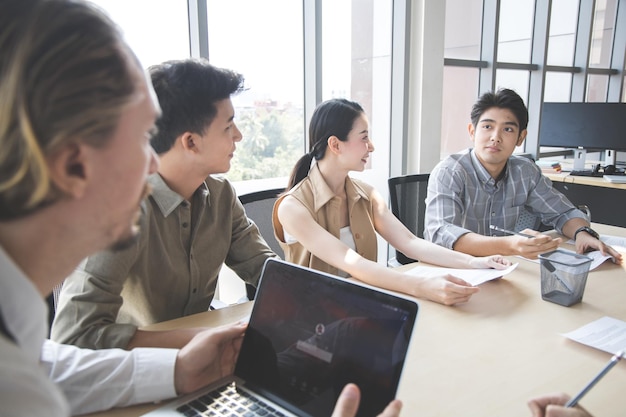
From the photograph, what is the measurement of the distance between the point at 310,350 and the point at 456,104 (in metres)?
3.80

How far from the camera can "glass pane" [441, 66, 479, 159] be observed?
405 centimetres

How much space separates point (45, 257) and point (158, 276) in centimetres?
74

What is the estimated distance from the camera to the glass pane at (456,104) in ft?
13.3

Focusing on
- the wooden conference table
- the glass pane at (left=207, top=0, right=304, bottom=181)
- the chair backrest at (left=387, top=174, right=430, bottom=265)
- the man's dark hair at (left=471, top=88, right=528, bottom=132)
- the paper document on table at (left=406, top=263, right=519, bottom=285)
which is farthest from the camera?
the glass pane at (left=207, top=0, right=304, bottom=181)

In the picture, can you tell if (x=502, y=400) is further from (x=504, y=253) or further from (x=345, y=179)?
(x=345, y=179)

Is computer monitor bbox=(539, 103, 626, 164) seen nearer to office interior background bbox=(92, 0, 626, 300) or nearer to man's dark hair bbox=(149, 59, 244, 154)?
office interior background bbox=(92, 0, 626, 300)

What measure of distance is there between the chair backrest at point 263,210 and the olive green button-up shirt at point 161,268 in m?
0.26

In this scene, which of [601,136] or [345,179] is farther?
[601,136]

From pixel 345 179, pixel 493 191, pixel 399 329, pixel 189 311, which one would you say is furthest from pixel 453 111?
pixel 399 329

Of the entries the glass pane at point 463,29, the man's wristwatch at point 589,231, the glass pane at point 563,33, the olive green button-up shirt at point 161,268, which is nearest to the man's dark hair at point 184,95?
the olive green button-up shirt at point 161,268

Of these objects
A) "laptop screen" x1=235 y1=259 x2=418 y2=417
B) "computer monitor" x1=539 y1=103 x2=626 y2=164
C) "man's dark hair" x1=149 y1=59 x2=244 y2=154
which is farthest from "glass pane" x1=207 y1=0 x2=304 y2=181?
"computer monitor" x1=539 y1=103 x2=626 y2=164

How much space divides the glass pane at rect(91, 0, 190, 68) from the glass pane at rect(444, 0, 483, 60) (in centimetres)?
214

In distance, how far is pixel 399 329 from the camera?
768 mm

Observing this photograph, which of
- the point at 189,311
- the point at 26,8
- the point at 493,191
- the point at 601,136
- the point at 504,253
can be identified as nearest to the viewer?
the point at 26,8
